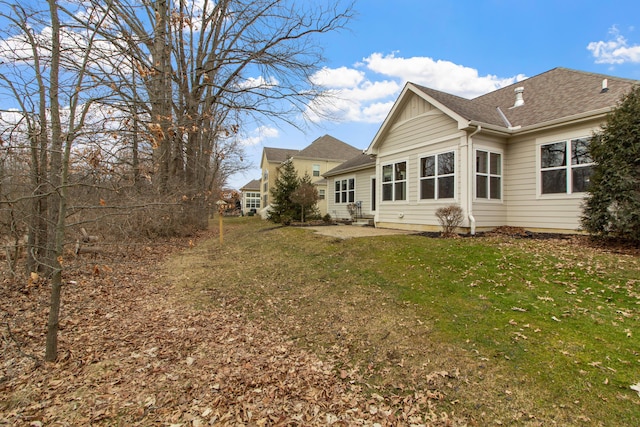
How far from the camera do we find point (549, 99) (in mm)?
9797

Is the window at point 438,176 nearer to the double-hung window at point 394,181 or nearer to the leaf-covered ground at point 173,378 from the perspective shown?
the double-hung window at point 394,181

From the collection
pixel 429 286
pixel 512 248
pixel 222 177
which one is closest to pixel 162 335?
pixel 429 286

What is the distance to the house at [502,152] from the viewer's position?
8.17 meters

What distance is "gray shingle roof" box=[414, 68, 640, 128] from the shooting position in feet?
26.9

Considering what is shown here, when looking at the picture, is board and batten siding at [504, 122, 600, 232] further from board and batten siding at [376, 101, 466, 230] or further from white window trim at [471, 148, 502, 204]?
board and batten siding at [376, 101, 466, 230]

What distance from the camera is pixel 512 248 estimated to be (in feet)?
22.3

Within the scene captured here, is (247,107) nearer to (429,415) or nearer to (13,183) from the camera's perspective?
(13,183)

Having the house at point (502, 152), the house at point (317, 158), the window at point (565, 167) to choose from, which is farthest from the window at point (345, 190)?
the window at point (565, 167)

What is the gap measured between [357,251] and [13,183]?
609 cm

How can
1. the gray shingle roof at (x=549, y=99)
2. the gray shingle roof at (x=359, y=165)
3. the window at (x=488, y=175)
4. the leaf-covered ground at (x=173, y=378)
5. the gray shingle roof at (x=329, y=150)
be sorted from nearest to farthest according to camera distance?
the leaf-covered ground at (x=173, y=378) → the gray shingle roof at (x=549, y=99) → the window at (x=488, y=175) → the gray shingle roof at (x=359, y=165) → the gray shingle roof at (x=329, y=150)

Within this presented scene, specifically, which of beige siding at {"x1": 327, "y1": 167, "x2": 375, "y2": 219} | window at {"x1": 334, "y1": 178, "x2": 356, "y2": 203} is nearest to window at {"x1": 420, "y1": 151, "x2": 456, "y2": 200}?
beige siding at {"x1": 327, "y1": 167, "x2": 375, "y2": 219}

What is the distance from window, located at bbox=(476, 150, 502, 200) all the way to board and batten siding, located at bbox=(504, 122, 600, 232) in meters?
0.29

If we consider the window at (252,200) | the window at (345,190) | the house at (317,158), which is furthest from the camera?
the window at (252,200)

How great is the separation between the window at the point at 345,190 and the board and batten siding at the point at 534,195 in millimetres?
8467
